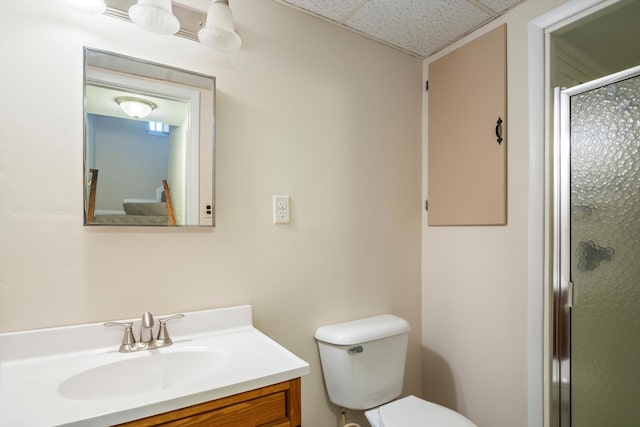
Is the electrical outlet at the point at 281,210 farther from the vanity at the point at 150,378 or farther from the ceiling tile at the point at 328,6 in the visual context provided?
the ceiling tile at the point at 328,6

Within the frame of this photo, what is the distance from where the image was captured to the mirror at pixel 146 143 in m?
1.15

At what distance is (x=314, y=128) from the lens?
1.61 m

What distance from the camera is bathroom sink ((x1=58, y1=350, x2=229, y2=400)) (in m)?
0.98

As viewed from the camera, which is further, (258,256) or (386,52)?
(386,52)

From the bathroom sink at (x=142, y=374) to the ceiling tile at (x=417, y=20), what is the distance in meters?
1.55

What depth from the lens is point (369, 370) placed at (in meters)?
1.54

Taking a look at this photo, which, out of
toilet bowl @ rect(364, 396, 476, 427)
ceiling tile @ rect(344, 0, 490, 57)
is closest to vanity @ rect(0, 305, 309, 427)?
toilet bowl @ rect(364, 396, 476, 427)

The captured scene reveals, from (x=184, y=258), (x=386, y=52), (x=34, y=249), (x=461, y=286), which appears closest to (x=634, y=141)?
(x=461, y=286)

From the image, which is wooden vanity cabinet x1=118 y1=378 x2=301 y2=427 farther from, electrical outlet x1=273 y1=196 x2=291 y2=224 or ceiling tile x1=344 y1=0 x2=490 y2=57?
ceiling tile x1=344 y1=0 x2=490 y2=57

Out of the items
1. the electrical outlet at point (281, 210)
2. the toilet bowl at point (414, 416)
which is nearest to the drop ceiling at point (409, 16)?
the electrical outlet at point (281, 210)

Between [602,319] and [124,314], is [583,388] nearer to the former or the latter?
[602,319]

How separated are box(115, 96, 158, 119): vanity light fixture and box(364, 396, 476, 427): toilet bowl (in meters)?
1.48

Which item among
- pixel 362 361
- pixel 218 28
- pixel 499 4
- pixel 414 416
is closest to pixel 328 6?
pixel 218 28

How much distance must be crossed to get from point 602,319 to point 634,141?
2.23 ft
